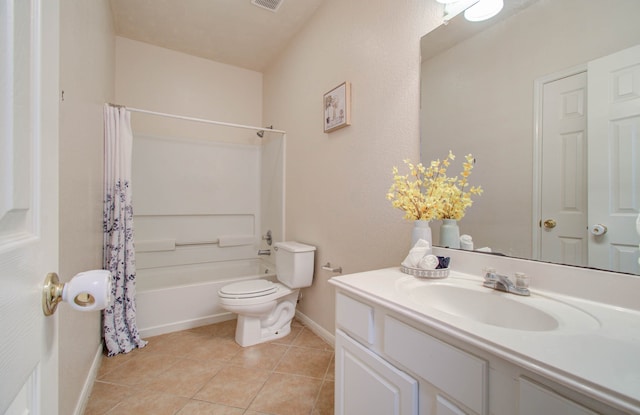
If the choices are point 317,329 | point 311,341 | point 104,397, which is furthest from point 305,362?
point 104,397

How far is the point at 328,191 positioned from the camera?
211cm

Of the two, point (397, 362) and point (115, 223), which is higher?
point (115, 223)

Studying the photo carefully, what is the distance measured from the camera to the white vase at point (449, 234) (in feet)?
4.09

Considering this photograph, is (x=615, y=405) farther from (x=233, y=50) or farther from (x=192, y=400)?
(x=233, y=50)

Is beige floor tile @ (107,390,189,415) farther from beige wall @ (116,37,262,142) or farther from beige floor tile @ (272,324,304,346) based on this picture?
beige wall @ (116,37,262,142)

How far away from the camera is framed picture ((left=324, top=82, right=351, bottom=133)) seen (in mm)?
1873

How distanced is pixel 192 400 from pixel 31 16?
174 centimetres

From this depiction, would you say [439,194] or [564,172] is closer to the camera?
[564,172]

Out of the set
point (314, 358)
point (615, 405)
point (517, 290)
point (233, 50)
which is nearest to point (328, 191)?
point (314, 358)

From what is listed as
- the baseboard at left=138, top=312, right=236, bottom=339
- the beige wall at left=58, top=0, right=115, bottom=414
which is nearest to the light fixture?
the beige wall at left=58, top=0, right=115, bottom=414

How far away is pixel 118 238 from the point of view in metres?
2.01

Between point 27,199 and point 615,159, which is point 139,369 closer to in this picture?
point 27,199

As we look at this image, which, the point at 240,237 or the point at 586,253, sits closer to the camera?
the point at 586,253

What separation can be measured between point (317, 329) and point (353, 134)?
1.56 m
